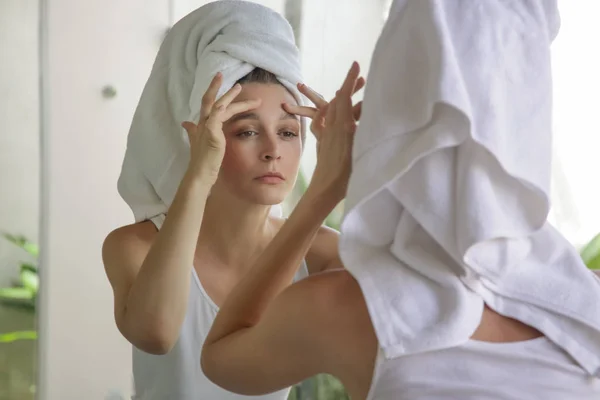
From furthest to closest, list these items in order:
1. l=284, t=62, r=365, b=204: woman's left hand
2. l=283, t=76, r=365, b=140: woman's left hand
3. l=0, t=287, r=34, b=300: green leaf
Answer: l=0, t=287, r=34, b=300: green leaf → l=283, t=76, r=365, b=140: woman's left hand → l=284, t=62, r=365, b=204: woman's left hand

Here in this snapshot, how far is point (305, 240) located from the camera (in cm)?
54

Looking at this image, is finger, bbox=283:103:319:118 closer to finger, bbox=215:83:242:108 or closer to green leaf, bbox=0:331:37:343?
finger, bbox=215:83:242:108

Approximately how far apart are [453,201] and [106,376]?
76cm

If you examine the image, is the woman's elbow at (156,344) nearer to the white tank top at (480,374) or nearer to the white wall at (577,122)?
the white tank top at (480,374)

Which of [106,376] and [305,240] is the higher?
[305,240]

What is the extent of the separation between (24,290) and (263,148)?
1.56 ft

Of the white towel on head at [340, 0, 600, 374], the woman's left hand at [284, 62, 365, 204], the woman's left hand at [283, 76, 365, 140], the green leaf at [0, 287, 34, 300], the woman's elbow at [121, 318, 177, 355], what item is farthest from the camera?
the green leaf at [0, 287, 34, 300]

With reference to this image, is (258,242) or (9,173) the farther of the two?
(9,173)

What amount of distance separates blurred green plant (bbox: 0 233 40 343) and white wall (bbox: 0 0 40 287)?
0.4 inches

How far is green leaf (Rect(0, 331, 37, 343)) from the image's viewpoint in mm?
1021

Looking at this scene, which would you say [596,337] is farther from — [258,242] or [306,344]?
[258,242]

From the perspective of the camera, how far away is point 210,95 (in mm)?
740

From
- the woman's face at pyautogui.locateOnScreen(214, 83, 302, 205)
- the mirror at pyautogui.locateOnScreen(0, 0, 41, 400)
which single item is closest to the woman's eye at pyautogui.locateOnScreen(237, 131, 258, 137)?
the woman's face at pyautogui.locateOnScreen(214, 83, 302, 205)

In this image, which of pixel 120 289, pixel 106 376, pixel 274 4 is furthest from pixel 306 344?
pixel 274 4
